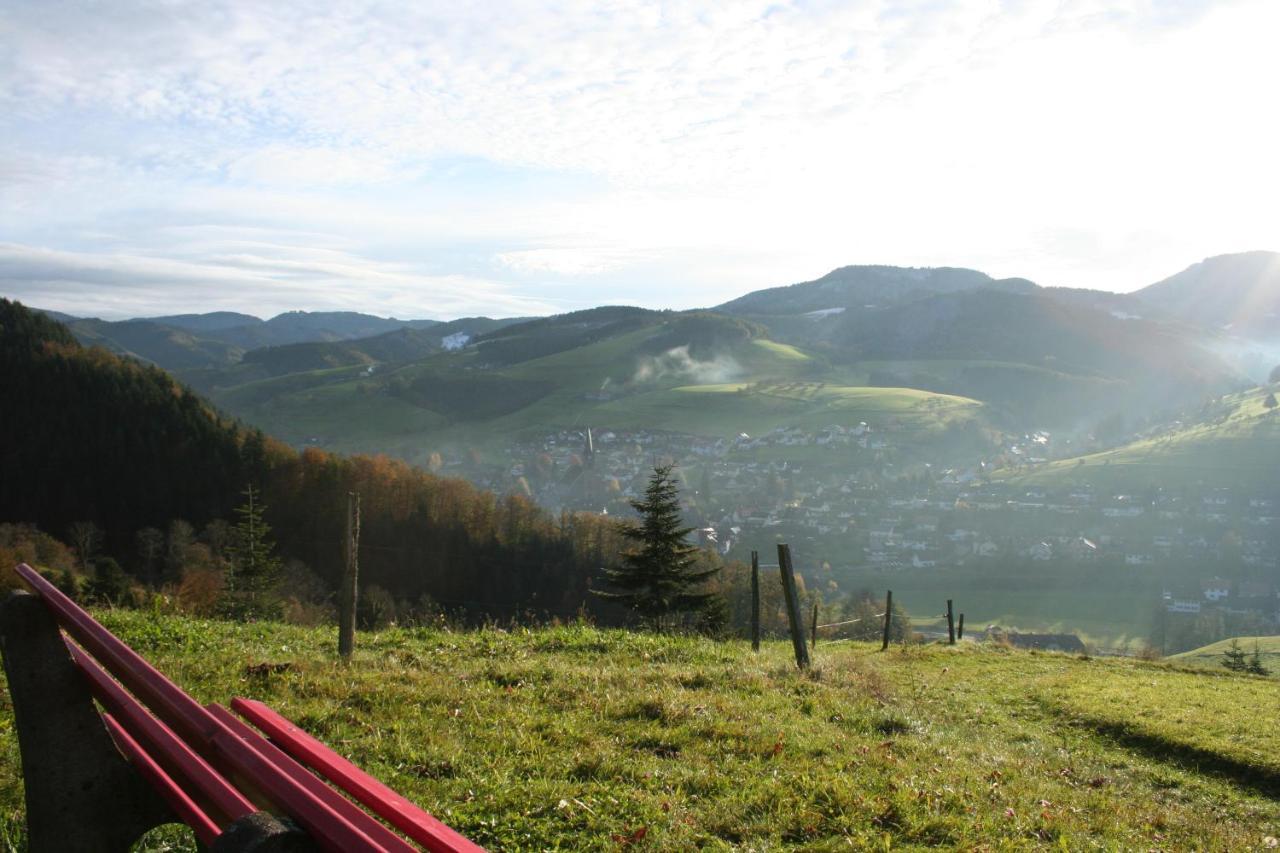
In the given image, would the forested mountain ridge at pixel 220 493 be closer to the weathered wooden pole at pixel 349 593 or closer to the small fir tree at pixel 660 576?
the small fir tree at pixel 660 576

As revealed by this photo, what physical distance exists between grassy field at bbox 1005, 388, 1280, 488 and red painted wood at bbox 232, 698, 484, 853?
180m

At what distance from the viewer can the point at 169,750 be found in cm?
285

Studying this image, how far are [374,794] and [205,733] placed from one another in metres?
0.63

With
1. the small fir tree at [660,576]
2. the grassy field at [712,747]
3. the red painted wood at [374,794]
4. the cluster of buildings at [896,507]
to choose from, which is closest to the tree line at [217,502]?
the cluster of buildings at [896,507]

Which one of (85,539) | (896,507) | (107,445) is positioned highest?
(107,445)

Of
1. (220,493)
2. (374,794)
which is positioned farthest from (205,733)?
(220,493)

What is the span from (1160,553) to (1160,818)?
150m

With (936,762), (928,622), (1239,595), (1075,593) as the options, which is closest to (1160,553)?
(1239,595)

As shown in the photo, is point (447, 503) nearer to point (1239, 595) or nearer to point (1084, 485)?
point (1239, 595)

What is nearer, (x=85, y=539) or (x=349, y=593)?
(x=349, y=593)

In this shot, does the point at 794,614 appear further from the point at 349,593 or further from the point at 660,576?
the point at 660,576

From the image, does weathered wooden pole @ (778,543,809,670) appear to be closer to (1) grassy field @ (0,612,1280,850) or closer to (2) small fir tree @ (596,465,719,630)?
(1) grassy field @ (0,612,1280,850)

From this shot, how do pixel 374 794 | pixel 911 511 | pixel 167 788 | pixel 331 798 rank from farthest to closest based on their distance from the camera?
pixel 911 511
pixel 167 788
pixel 374 794
pixel 331 798

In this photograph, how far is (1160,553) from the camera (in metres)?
132
